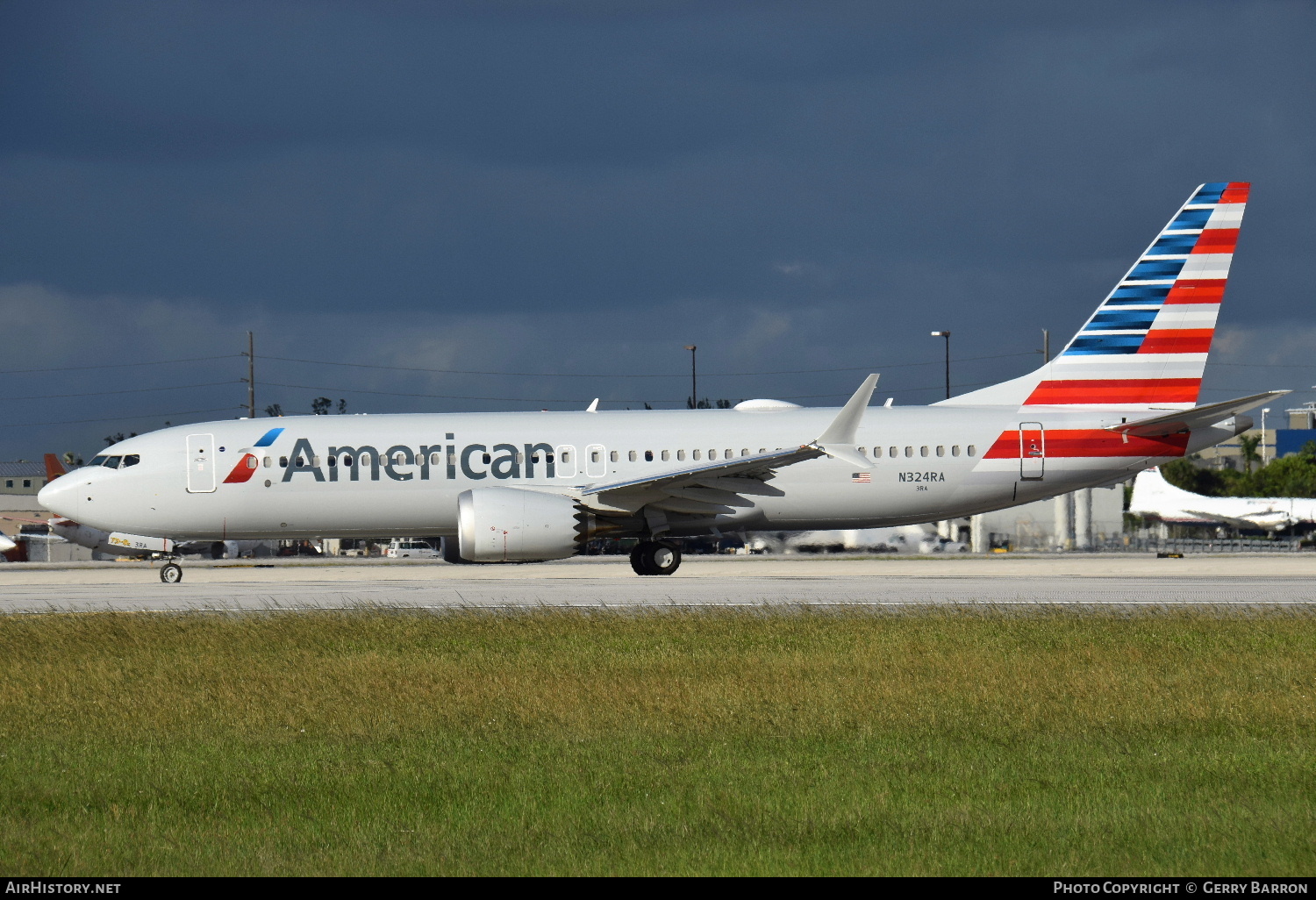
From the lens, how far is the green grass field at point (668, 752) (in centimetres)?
632

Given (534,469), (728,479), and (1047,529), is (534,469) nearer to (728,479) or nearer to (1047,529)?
(728,479)

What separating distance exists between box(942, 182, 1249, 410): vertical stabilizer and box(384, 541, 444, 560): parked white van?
3967cm

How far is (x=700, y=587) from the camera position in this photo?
936 inches

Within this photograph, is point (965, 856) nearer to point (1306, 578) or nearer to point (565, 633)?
point (565, 633)

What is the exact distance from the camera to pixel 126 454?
91.2 ft

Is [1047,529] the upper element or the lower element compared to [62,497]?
lower

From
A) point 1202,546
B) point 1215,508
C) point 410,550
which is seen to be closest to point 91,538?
point 410,550

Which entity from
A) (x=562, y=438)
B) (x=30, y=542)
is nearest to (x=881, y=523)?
(x=562, y=438)

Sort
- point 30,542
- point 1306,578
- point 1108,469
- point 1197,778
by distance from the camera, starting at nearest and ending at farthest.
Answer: point 1197,778
point 1306,578
point 1108,469
point 30,542

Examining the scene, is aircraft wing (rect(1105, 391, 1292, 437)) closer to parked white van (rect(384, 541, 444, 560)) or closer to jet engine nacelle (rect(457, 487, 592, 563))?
jet engine nacelle (rect(457, 487, 592, 563))

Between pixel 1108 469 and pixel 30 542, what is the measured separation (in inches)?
2523

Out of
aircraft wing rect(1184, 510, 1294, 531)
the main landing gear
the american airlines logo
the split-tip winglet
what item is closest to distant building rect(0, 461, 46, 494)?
aircraft wing rect(1184, 510, 1294, 531)

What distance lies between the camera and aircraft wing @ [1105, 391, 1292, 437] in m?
25.3

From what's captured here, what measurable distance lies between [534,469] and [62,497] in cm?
1037
